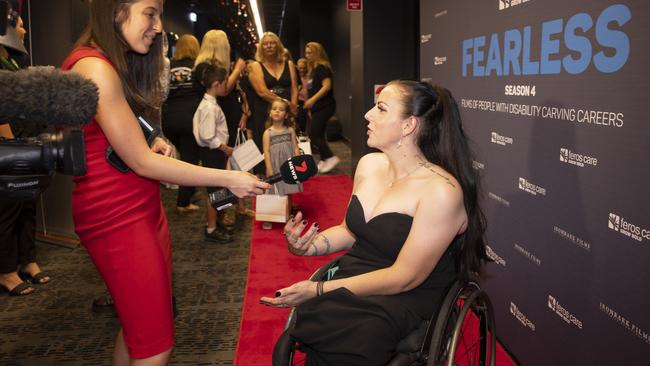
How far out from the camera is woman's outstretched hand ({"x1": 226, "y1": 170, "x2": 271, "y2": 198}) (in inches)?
73.3

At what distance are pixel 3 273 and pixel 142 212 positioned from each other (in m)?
2.49

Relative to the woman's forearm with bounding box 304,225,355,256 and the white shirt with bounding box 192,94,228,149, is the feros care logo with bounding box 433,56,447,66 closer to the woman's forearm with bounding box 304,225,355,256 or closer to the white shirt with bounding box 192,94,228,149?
the white shirt with bounding box 192,94,228,149

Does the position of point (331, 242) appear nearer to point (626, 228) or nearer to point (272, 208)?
point (626, 228)

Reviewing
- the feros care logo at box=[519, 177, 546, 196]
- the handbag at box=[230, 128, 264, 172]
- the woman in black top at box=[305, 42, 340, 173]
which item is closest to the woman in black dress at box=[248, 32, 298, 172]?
the woman in black top at box=[305, 42, 340, 173]

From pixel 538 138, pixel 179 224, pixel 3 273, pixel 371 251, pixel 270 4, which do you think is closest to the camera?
pixel 371 251

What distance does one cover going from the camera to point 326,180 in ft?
25.1

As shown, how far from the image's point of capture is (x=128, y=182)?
71.1 inches

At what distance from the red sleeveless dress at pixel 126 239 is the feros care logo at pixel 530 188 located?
65.1 inches

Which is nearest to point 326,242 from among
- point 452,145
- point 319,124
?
point 452,145

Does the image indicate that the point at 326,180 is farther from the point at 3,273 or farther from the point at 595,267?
the point at 595,267

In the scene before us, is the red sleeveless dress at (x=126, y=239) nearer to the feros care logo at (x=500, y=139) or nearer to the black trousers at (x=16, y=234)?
the feros care logo at (x=500, y=139)

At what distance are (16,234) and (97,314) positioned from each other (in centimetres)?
87

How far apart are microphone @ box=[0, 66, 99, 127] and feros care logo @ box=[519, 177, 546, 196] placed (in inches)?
81.9

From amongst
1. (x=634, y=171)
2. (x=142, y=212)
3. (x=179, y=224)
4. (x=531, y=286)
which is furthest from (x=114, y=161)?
(x=179, y=224)
